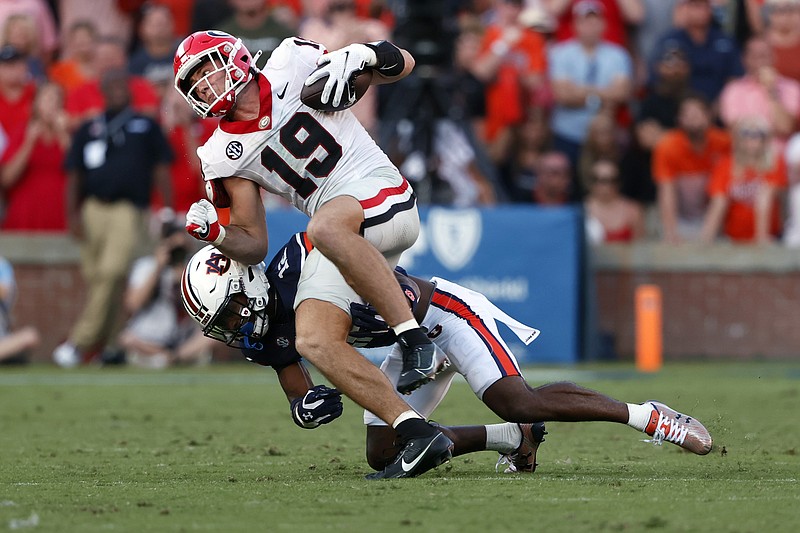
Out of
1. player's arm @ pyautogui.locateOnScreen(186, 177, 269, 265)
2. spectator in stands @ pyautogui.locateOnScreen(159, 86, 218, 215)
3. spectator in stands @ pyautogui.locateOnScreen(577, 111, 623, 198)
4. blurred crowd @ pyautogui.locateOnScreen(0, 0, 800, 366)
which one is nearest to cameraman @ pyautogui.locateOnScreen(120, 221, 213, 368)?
blurred crowd @ pyautogui.locateOnScreen(0, 0, 800, 366)

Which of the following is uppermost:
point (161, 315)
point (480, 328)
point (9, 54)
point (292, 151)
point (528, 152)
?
point (9, 54)

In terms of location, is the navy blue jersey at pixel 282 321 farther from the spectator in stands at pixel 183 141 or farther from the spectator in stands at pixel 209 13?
the spectator in stands at pixel 209 13

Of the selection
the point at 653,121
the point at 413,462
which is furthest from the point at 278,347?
the point at 653,121

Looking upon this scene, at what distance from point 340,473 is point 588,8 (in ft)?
31.6

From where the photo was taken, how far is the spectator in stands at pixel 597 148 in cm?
1484

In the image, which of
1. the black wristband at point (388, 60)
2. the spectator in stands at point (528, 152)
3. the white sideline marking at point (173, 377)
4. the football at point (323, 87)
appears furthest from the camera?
the spectator in stands at point (528, 152)

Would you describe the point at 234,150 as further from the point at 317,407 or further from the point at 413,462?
the point at 413,462

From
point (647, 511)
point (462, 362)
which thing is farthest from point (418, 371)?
point (647, 511)

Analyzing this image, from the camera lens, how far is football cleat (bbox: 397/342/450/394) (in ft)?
19.6

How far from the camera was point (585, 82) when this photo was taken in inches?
607

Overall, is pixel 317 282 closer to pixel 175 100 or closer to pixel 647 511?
pixel 647 511

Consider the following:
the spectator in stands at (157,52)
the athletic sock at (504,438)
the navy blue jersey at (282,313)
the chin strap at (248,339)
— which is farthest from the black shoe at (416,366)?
the spectator in stands at (157,52)

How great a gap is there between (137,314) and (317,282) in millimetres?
8140

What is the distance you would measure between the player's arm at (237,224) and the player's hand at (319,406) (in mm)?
747
